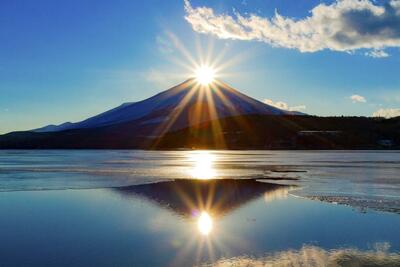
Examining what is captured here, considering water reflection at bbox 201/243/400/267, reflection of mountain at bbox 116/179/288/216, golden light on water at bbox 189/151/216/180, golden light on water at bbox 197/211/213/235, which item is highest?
golden light on water at bbox 189/151/216/180

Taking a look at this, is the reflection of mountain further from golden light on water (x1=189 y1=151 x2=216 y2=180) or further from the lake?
golden light on water (x1=189 y1=151 x2=216 y2=180)

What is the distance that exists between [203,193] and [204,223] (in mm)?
10548

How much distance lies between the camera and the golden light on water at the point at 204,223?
677 inches

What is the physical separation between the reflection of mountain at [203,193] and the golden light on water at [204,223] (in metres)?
0.80

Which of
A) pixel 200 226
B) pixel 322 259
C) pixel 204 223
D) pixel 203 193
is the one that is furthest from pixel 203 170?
pixel 322 259

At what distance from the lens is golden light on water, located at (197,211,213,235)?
17203 millimetres

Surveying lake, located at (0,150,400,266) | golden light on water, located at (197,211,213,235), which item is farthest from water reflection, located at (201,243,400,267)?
golden light on water, located at (197,211,213,235)

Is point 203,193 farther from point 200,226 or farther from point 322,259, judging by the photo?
point 322,259

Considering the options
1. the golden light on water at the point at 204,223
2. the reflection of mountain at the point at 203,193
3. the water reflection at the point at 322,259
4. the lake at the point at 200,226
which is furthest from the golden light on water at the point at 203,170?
the water reflection at the point at 322,259

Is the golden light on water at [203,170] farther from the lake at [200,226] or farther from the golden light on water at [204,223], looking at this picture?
the golden light on water at [204,223]

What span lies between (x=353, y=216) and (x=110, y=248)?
11106mm

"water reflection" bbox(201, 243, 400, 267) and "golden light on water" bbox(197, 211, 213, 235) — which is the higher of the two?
"golden light on water" bbox(197, 211, 213, 235)

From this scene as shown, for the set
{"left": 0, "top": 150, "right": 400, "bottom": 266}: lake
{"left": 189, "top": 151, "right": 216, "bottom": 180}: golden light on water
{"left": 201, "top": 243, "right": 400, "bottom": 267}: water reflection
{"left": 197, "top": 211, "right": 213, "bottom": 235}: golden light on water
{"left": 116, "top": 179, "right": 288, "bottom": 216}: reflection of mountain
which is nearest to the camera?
{"left": 201, "top": 243, "right": 400, "bottom": 267}: water reflection

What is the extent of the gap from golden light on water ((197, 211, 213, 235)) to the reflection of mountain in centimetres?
80
